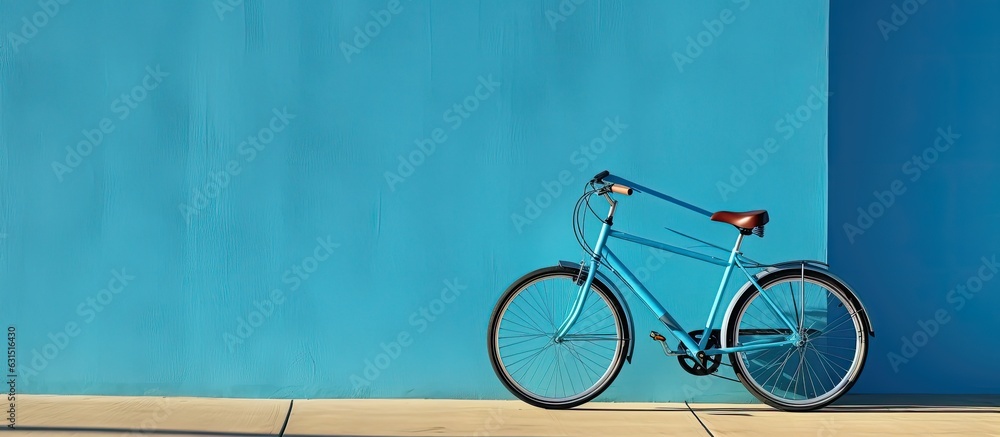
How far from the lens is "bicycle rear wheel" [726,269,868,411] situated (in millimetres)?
4469

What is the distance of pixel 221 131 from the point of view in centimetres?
457

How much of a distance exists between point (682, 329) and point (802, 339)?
1.97 feet

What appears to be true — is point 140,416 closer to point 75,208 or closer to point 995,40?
point 75,208

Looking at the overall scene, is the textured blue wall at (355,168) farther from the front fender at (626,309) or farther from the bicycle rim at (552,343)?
the front fender at (626,309)

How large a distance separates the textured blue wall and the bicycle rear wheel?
22cm

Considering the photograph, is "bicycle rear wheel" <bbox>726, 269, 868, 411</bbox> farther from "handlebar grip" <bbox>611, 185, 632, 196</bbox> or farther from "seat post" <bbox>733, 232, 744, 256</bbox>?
"handlebar grip" <bbox>611, 185, 632, 196</bbox>

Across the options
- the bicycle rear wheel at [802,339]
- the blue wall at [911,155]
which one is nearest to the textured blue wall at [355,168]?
the bicycle rear wheel at [802,339]

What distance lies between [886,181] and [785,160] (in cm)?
83

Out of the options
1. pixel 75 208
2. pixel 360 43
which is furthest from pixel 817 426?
pixel 75 208

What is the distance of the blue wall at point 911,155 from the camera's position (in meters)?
5.09

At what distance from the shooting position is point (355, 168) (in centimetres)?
461

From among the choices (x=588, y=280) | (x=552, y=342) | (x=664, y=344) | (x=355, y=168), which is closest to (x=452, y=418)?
(x=552, y=342)

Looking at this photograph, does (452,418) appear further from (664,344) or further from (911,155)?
(911,155)

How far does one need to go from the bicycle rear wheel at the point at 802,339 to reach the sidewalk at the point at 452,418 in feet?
0.47
